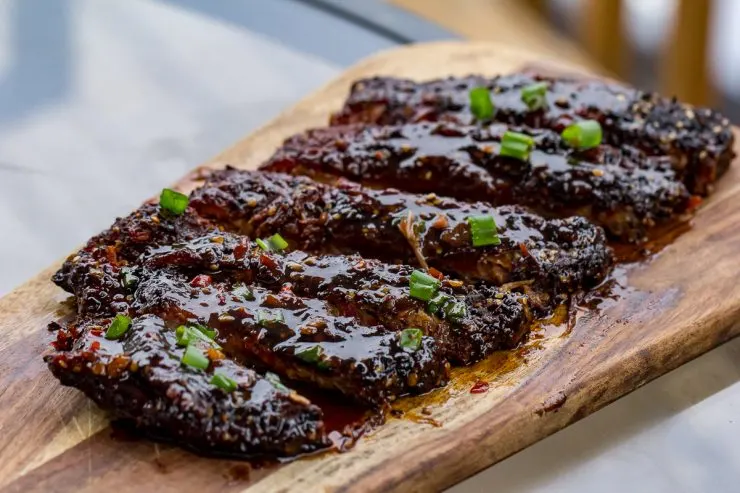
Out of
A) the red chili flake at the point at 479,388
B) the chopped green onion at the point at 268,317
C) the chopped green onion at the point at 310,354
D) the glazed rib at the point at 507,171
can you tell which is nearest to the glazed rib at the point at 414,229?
the glazed rib at the point at 507,171

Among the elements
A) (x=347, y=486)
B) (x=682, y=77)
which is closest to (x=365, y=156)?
(x=347, y=486)

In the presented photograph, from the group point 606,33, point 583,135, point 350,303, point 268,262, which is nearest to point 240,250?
point 268,262

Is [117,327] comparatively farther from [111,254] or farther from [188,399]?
[111,254]

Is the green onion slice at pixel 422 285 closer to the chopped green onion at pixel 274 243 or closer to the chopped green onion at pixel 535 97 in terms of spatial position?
the chopped green onion at pixel 274 243

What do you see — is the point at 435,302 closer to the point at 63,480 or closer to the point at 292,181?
the point at 292,181

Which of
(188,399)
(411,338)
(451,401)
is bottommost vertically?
(451,401)

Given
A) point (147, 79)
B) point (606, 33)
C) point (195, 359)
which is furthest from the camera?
point (606, 33)

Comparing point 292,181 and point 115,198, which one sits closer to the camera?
point 292,181
